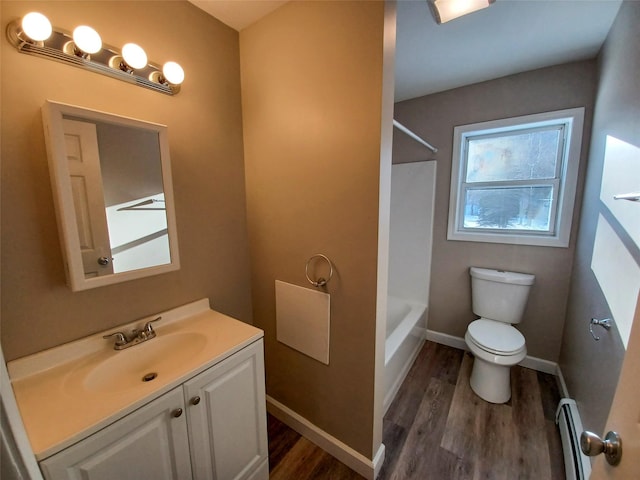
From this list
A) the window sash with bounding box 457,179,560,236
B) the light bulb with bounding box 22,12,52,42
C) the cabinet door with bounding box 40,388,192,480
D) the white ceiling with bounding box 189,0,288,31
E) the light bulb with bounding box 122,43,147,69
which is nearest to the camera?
the cabinet door with bounding box 40,388,192,480

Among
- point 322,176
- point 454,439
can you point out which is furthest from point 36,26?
point 454,439

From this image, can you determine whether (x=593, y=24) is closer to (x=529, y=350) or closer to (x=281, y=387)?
(x=529, y=350)

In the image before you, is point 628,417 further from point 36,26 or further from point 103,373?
point 36,26

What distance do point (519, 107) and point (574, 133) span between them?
430mm

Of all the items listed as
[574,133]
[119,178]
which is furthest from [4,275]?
[574,133]

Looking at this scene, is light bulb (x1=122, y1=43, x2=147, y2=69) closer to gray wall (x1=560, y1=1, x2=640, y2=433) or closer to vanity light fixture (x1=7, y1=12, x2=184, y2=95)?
vanity light fixture (x1=7, y1=12, x2=184, y2=95)

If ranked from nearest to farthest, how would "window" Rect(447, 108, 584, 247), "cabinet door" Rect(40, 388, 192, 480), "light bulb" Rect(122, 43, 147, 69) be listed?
"cabinet door" Rect(40, 388, 192, 480) → "light bulb" Rect(122, 43, 147, 69) → "window" Rect(447, 108, 584, 247)

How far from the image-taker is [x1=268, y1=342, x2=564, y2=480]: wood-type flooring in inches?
56.9

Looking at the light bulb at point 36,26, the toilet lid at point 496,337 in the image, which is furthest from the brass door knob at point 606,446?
the light bulb at point 36,26

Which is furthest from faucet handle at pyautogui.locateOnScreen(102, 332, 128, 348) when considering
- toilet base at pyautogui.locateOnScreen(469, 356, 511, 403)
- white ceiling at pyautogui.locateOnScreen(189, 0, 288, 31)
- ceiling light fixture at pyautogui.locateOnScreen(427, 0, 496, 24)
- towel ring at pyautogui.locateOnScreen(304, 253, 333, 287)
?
toilet base at pyautogui.locateOnScreen(469, 356, 511, 403)

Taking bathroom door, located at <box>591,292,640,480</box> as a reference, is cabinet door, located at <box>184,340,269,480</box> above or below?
below

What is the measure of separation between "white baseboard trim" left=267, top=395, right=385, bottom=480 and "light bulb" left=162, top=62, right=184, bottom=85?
2.03 metres

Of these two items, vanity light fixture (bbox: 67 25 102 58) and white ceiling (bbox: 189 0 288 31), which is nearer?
vanity light fixture (bbox: 67 25 102 58)

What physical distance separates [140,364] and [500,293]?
256cm
